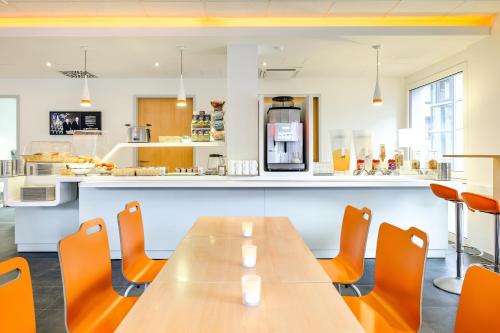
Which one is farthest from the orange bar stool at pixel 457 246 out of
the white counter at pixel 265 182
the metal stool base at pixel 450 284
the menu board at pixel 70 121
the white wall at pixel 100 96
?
the menu board at pixel 70 121

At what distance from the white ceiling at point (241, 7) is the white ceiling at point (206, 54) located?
311mm

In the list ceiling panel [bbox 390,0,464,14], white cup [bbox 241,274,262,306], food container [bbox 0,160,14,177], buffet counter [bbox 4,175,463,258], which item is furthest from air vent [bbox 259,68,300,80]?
white cup [bbox 241,274,262,306]

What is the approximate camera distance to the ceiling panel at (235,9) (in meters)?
3.59

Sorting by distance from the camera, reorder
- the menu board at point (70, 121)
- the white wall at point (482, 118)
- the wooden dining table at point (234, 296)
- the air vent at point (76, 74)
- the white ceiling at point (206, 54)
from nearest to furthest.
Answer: the wooden dining table at point (234, 296), the white wall at point (482, 118), the white ceiling at point (206, 54), the air vent at point (76, 74), the menu board at point (70, 121)

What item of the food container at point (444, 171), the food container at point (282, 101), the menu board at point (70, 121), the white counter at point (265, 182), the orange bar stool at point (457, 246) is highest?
the menu board at point (70, 121)

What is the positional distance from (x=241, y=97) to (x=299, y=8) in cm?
119

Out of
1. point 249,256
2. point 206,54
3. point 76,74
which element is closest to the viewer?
point 249,256

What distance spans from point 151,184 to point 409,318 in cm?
273

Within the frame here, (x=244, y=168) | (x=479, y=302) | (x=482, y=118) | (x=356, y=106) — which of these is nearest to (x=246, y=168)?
(x=244, y=168)

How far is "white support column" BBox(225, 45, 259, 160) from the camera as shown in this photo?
4.22m

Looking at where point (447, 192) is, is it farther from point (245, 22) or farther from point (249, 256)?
point (245, 22)

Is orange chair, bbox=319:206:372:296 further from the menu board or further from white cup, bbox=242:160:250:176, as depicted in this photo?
the menu board

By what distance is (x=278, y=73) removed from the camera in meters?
5.95

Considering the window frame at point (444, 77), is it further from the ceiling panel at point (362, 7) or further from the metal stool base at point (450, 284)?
the metal stool base at point (450, 284)
